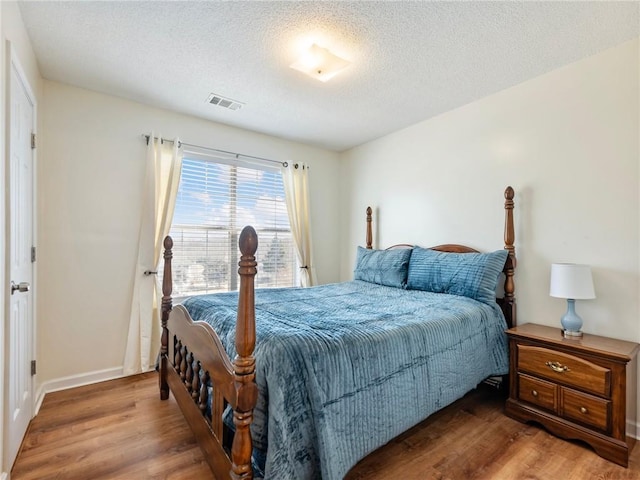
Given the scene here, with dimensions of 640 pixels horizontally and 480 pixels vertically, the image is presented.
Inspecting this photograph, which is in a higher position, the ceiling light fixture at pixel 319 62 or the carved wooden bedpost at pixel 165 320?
the ceiling light fixture at pixel 319 62

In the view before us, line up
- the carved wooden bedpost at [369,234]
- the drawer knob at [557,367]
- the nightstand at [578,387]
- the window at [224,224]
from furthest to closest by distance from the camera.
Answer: the carved wooden bedpost at [369,234], the window at [224,224], the drawer knob at [557,367], the nightstand at [578,387]

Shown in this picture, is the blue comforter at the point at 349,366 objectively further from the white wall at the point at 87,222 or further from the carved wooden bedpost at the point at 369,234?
the carved wooden bedpost at the point at 369,234

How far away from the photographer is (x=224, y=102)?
9.57 ft

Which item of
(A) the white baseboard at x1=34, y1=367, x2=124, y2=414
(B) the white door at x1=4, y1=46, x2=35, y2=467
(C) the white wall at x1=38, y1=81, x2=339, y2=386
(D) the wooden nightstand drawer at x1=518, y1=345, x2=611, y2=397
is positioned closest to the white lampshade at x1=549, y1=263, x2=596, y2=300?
(D) the wooden nightstand drawer at x1=518, y1=345, x2=611, y2=397

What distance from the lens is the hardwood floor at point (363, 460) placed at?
162 cm

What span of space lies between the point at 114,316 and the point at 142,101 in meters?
1.97

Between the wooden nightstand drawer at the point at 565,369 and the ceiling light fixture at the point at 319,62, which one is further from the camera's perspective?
the ceiling light fixture at the point at 319,62

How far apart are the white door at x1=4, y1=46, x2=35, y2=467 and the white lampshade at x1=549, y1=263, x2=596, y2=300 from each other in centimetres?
311

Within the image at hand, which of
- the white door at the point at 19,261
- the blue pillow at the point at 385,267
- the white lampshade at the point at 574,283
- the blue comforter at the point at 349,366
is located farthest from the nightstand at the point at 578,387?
the white door at the point at 19,261

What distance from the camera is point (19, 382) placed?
1817 mm

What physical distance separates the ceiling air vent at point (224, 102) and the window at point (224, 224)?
0.64m

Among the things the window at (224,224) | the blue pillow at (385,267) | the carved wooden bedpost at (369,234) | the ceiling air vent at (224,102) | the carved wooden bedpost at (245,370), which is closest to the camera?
the carved wooden bedpost at (245,370)

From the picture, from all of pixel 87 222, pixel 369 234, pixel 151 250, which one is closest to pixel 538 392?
pixel 369 234

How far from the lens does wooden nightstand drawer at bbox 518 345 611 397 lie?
1.79 metres
